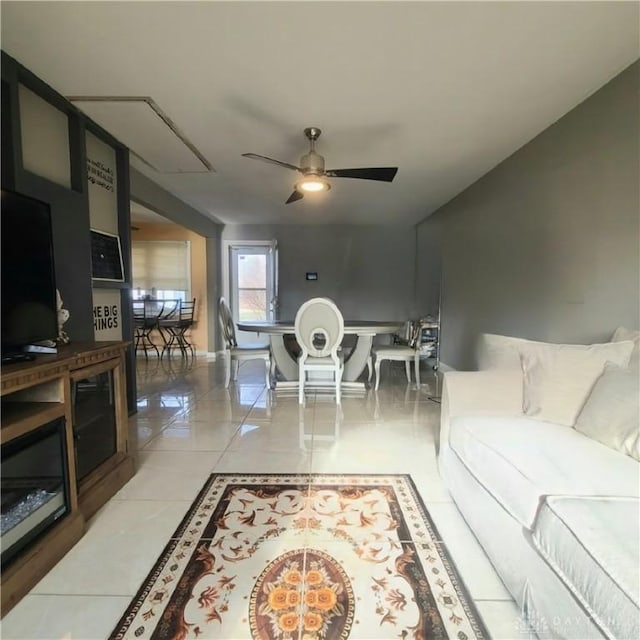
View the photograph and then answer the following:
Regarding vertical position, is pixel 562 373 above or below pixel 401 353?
above

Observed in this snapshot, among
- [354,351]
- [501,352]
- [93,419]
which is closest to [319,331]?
[354,351]

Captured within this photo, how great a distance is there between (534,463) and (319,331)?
242 cm

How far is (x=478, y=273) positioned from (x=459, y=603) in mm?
3320

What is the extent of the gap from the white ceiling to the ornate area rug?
7.61 feet

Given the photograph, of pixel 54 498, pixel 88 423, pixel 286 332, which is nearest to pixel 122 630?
pixel 54 498

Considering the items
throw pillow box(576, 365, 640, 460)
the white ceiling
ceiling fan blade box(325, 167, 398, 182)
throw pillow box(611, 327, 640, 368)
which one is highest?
the white ceiling

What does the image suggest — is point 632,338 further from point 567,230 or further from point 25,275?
point 25,275

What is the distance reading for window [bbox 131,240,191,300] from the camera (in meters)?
6.06

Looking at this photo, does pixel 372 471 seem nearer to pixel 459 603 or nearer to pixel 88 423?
pixel 459 603

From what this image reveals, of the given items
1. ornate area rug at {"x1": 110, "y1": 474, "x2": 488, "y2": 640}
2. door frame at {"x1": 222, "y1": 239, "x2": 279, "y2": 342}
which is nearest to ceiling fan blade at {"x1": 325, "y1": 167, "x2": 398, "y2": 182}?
ornate area rug at {"x1": 110, "y1": 474, "x2": 488, "y2": 640}

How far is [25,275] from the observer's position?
1.44m

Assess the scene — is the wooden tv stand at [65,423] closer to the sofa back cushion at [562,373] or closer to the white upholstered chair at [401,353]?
the sofa back cushion at [562,373]

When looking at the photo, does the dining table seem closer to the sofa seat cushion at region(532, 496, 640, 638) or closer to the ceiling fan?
the ceiling fan

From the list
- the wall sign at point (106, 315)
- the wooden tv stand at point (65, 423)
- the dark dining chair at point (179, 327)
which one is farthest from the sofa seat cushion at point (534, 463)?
the dark dining chair at point (179, 327)
